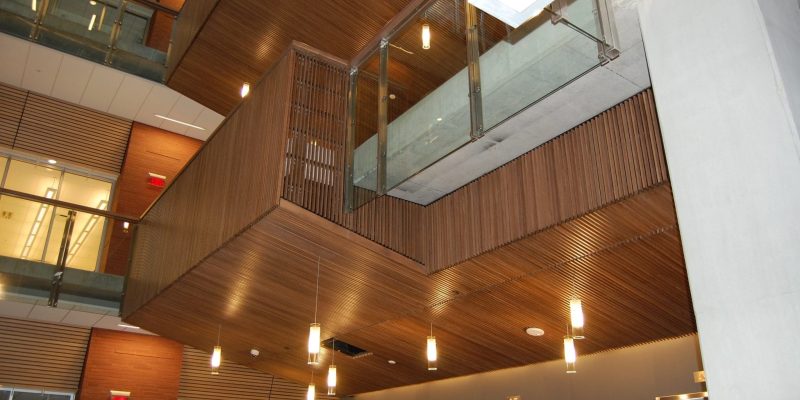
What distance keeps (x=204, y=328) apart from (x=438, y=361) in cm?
362

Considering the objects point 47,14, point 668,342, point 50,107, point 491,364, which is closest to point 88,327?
point 50,107

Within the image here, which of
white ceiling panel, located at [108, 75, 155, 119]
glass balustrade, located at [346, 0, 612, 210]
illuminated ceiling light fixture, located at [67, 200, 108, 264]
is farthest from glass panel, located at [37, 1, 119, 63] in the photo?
glass balustrade, located at [346, 0, 612, 210]

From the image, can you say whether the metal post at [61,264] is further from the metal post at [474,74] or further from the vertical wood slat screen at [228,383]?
the metal post at [474,74]

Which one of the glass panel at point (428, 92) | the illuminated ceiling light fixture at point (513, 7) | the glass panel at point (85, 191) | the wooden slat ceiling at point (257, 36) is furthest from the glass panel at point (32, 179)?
the illuminated ceiling light fixture at point (513, 7)

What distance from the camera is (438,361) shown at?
10.0m

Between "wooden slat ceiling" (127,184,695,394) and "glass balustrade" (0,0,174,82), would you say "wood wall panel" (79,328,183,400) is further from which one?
"glass balustrade" (0,0,174,82)

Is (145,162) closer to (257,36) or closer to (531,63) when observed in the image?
(257,36)

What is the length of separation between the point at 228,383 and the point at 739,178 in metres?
11.1

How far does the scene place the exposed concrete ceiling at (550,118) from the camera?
15.4 feet

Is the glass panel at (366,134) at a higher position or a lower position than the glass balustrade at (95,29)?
lower

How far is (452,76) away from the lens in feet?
18.8

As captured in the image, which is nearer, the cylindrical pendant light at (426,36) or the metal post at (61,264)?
the cylindrical pendant light at (426,36)

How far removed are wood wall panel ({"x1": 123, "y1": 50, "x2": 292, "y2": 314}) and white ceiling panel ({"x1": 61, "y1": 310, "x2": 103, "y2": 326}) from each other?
81 centimetres

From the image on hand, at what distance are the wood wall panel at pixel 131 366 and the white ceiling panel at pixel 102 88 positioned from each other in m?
3.96
